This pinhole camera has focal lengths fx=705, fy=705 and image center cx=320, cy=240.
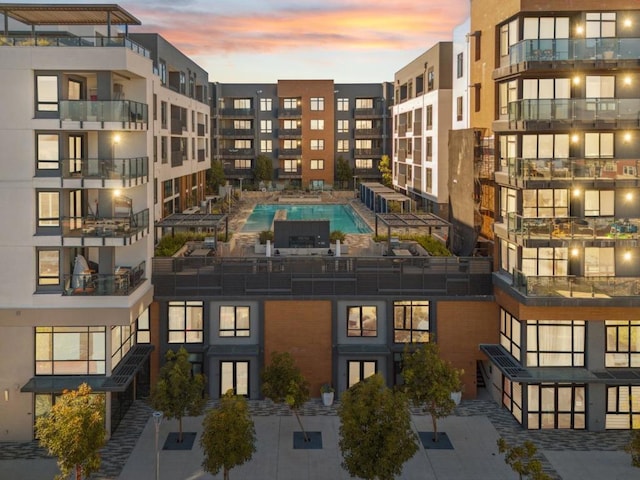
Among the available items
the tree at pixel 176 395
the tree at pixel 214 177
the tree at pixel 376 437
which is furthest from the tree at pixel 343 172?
the tree at pixel 376 437

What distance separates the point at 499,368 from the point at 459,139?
13.8 m

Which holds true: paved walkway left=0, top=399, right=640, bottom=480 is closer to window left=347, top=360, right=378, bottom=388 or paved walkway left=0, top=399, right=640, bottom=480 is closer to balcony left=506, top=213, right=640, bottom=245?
→ window left=347, top=360, right=378, bottom=388

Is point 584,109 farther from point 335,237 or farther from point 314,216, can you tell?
point 314,216

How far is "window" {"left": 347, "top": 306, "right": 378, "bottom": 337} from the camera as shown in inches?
1091

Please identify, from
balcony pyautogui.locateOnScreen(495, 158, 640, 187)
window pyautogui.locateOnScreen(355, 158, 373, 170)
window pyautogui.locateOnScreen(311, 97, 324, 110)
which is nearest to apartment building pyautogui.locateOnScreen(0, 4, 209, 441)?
balcony pyautogui.locateOnScreen(495, 158, 640, 187)

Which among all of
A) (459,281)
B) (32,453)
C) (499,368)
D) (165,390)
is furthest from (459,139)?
(32,453)

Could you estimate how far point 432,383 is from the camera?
23406 millimetres

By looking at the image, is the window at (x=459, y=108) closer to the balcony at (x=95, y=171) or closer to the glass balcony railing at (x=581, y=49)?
the glass balcony railing at (x=581, y=49)

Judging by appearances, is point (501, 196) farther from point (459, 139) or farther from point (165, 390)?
point (165, 390)

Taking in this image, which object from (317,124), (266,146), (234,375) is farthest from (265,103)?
(234,375)

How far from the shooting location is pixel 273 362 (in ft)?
81.5

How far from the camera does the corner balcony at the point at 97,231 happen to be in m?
23.9

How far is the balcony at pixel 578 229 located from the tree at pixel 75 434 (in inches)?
612

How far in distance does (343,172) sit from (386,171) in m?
11.2
